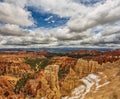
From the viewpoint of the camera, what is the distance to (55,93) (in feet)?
278

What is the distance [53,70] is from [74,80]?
1276 cm

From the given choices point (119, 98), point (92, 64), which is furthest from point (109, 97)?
point (92, 64)

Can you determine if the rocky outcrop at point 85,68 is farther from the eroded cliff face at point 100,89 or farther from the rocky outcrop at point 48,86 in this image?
the eroded cliff face at point 100,89

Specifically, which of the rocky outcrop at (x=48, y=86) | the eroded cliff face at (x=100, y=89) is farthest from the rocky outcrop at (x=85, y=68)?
the eroded cliff face at (x=100, y=89)

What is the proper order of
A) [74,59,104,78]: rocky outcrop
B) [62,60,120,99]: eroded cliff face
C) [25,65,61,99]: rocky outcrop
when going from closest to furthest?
[62,60,120,99]: eroded cliff face → [25,65,61,99]: rocky outcrop → [74,59,104,78]: rocky outcrop

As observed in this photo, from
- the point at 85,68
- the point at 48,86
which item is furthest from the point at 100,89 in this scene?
the point at 85,68

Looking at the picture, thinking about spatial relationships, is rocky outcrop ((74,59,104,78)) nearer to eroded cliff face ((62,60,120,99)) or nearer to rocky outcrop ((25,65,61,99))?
rocky outcrop ((25,65,61,99))

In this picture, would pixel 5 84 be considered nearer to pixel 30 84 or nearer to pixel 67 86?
pixel 30 84

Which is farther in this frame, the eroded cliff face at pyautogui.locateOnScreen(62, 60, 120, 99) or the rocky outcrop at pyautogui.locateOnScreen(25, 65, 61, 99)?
the rocky outcrop at pyautogui.locateOnScreen(25, 65, 61, 99)

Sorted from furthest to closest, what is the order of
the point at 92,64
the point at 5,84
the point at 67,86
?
the point at 92,64 → the point at 5,84 → the point at 67,86

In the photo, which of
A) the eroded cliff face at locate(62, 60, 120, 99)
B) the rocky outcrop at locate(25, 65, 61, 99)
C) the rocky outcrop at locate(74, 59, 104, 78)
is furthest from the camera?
the rocky outcrop at locate(74, 59, 104, 78)

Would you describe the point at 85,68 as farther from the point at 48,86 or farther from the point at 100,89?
the point at 100,89

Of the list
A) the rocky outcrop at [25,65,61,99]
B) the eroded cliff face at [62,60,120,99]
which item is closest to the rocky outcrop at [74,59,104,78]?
the rocky outcrop at [25,65,61,99]

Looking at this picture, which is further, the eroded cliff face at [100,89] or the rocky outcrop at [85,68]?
the rocky outcrop at [85,68]
